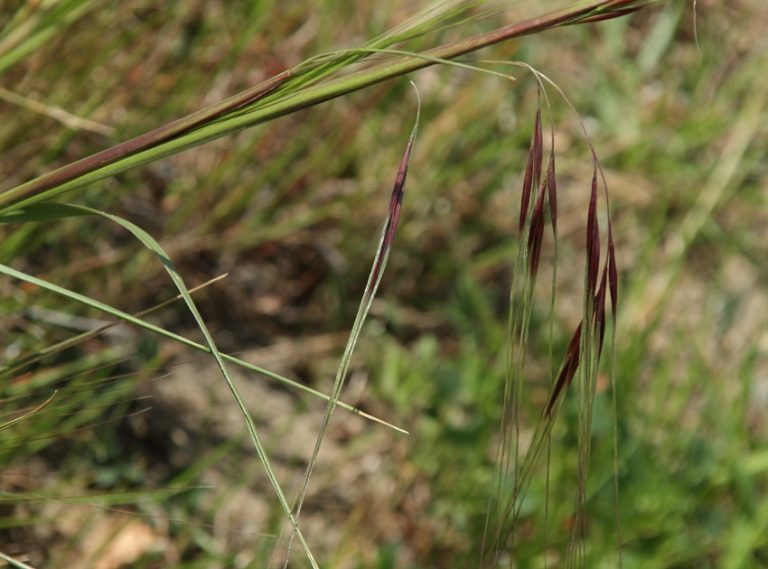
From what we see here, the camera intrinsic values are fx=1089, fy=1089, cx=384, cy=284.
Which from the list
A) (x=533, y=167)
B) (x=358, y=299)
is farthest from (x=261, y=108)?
(x=358, y=299)

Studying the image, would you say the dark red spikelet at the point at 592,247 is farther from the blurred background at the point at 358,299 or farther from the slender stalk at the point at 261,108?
the blurred background at the point at 358,299

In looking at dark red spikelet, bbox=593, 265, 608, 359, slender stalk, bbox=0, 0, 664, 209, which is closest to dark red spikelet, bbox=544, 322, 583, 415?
dark red spikelet, bbox=593, 265, 608, 359

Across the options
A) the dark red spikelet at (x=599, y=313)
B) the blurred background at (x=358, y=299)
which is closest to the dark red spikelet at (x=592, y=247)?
the dark red spikelet at (x=599, y=313)

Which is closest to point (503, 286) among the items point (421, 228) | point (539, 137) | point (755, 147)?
point (421, 228)

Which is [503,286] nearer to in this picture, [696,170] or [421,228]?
[421,228]

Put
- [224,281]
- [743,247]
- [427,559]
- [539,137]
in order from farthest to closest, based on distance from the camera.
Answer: [743,247] < [224,281] < [427,559] < [539,137]

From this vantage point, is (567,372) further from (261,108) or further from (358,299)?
(358,299)
